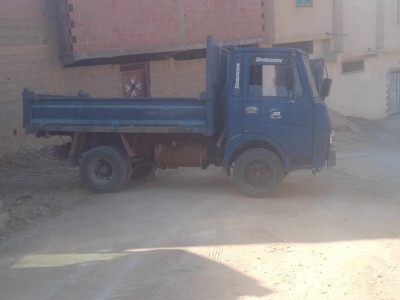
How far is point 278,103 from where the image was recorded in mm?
9070

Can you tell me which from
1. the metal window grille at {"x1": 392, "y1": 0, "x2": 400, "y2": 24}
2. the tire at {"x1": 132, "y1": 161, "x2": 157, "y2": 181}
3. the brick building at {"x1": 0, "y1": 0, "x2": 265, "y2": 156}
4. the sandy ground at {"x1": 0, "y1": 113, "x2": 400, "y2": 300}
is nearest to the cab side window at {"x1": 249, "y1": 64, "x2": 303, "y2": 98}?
the sandy ground at {"x1": 0, "y1": 113, "x2": 400, "y2": 300}

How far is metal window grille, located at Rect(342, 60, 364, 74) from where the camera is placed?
22844mm

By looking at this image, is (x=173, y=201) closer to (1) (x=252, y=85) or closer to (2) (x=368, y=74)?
(1) (x=252, y=85)

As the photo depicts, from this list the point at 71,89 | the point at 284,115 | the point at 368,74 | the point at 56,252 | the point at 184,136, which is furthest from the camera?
the point at 368,74

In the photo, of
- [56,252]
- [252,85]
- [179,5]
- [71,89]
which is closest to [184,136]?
[252,85]

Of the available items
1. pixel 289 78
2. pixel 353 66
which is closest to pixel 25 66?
pixel 289 78

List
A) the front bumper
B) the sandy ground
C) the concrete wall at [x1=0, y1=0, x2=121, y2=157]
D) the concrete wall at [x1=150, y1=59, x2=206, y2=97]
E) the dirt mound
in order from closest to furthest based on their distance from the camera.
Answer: the sandy ground
the dirt mound
the front bumper
the concrete wall at [x1=0, y1=0, x2=121, y2=157]
the concrete wall at [x1=150, y1=59, x2=206, y2=97]

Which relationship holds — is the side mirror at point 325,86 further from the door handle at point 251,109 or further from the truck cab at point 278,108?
the door handle at point 251,109

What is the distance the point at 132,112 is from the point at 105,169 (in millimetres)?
1242

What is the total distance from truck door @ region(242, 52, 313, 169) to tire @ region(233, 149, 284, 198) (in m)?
0.31

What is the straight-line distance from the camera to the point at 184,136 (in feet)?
32.1

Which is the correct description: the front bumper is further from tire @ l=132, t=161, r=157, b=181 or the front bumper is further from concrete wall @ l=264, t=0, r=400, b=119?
concrete wall @ l=264, t=0, r=400, b=119

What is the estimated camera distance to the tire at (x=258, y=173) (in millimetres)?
9250

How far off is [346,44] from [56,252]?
18.0 m
